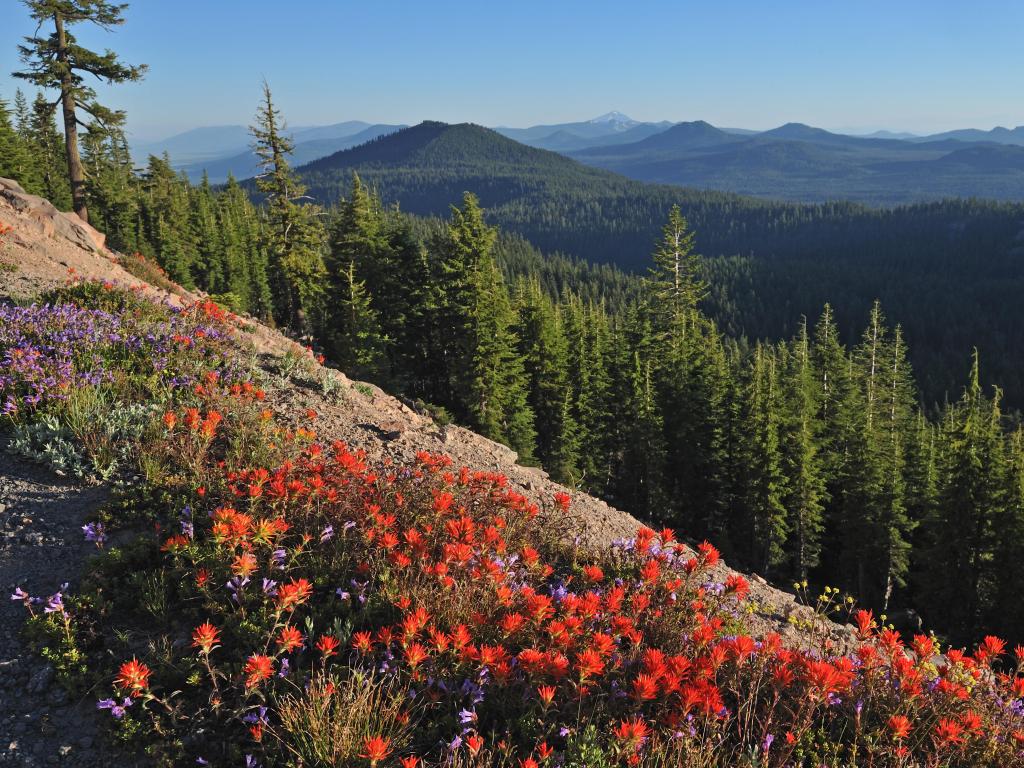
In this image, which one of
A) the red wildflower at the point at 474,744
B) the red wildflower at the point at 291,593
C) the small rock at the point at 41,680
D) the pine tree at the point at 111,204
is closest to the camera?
the red wildflower at the point at 474,744

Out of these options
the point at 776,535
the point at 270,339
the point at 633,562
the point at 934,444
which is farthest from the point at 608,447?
the point at 633,562

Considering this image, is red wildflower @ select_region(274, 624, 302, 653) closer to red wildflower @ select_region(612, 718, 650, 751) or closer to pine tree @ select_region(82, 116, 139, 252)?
red wildflower @ select_region(612, 718, 650, 751)

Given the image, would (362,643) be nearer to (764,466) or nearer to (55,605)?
(55,605)

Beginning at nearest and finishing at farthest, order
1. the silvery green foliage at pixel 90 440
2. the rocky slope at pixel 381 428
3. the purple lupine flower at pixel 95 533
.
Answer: the purple lupine flower at pixel 95 533, the silvery green foliage at pixel 90 440, the rocky slope at pixel 381 428

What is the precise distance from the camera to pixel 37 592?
14.3 ft

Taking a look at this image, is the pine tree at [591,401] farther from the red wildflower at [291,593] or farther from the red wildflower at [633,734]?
the red wildflower at [633,734]

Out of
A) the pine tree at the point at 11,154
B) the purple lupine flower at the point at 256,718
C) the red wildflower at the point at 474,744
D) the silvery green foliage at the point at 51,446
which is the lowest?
the purple lupine flower at the point at 256,718

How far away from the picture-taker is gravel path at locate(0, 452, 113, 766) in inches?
132

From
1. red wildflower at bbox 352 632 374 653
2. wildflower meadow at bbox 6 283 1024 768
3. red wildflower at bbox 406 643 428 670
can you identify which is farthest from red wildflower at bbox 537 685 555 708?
red wildflower at bbox 352 632 374 653

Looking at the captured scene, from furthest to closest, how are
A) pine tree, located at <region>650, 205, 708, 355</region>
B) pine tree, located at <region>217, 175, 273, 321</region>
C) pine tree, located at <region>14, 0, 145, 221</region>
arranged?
pine tree, located at <region>217, 175, 273, 321</region>
pine tree, located at <region>650, 205, 708, 355</region>
pine tree, located at <region>14, 0, 145, 221</region>

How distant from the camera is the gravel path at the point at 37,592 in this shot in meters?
3.35

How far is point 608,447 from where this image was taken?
38.9 meters

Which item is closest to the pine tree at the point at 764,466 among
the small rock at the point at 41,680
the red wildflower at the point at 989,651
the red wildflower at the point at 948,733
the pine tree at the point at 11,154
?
the red wildflower at the point at 989,651

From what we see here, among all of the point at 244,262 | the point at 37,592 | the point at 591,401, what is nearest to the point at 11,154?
the point at 244,262
